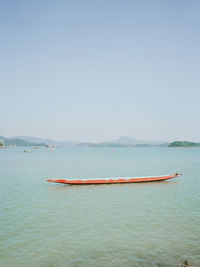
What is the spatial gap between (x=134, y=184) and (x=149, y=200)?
879 centimetres

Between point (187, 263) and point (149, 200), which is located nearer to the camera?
point (187, 263)

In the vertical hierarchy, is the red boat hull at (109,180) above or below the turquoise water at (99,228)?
above

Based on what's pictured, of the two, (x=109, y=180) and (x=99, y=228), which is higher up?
(x=109, y=180)

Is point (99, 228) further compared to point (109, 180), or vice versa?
point (109, 180)

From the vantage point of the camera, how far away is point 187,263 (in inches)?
420

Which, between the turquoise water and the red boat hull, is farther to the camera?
the red boat hull

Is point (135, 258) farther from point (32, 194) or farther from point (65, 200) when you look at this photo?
point (32, 194)

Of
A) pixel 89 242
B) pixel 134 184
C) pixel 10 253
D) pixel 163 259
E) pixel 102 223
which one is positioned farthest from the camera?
pixel 134 184

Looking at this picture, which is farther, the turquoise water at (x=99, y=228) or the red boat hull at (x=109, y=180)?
the red boat hull at (x=109, y=180)

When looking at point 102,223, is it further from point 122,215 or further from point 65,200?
point 65,200

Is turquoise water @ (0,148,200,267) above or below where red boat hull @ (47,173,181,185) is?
below

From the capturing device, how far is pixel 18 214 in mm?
18906

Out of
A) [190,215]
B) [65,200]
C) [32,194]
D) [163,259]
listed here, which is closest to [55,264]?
[163,259]

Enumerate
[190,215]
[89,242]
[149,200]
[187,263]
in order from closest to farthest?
[187,263] → [89,242] → [190,215] → [149,200]
